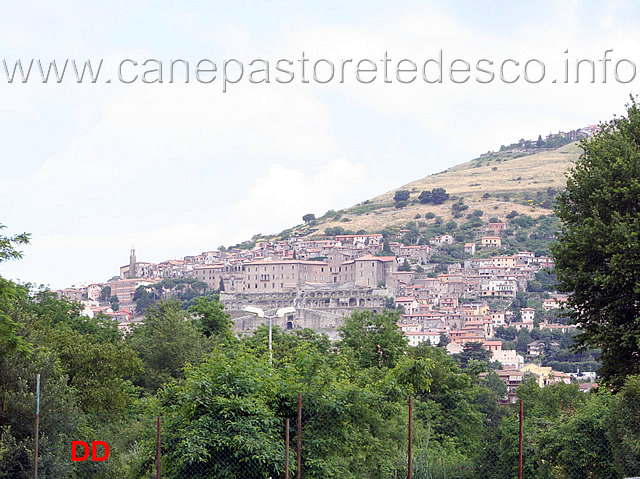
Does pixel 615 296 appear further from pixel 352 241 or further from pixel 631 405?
pixel 352 241

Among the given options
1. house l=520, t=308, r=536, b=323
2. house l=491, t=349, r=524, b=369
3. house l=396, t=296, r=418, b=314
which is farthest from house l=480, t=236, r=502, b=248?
house l=491, t=349, r=524, b=369

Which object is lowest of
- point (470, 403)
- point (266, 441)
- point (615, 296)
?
point (470, 403)

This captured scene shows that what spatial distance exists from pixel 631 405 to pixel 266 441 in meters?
4.72

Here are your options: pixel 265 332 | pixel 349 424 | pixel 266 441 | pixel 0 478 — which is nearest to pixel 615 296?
pixel 349 424

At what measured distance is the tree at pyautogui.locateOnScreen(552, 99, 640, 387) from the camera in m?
14.3

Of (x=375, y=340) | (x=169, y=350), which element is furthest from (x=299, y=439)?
(x=169, y=350)

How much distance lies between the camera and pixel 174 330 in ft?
101

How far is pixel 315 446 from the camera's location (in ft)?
36.3

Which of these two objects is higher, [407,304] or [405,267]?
[405,267]

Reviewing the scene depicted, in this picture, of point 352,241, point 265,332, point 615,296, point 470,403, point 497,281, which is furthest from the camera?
point 352,241

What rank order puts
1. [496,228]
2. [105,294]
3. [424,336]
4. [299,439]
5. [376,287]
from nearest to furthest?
[299,439], [424,336], [376,287], [496,228], [105,294]

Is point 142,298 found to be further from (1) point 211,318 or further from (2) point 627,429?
(2) point 627,429

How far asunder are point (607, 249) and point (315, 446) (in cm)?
638

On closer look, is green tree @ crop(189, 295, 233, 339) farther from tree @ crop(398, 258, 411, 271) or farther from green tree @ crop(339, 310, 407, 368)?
tree @ crop(398, 258, 411, 271)
